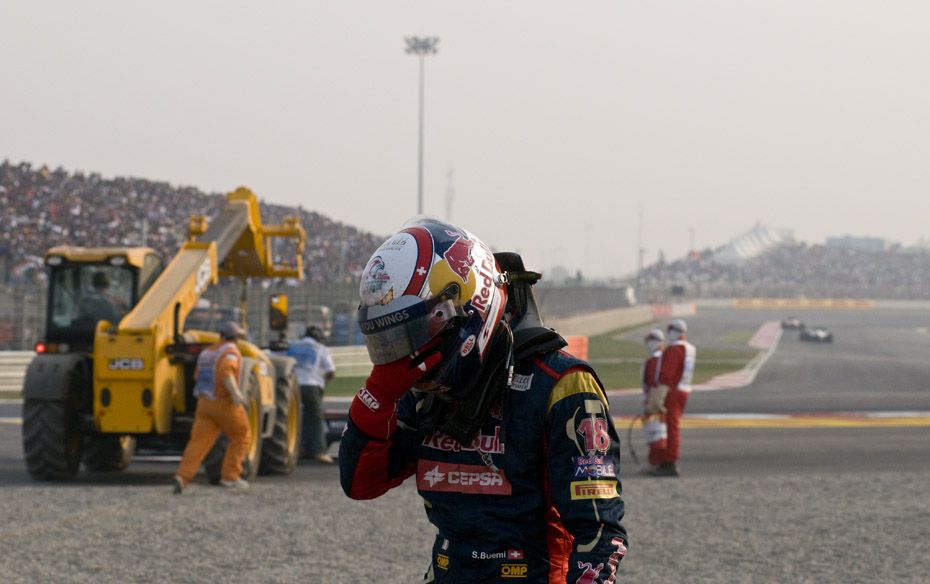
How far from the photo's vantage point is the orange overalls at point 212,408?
35.7ft

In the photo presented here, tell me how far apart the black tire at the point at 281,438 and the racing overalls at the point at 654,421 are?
374cm

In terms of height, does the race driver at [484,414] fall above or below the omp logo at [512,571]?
above

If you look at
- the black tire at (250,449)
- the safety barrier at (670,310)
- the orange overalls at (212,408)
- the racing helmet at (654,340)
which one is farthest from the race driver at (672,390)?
the safety barrier at (670,310)

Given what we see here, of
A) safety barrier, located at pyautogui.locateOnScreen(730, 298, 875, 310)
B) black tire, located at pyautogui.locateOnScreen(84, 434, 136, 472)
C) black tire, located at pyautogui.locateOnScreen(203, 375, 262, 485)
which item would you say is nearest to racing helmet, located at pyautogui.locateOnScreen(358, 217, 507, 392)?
black tire, located at pyautogui.locateOnScreen(203, 375, 262, 485)

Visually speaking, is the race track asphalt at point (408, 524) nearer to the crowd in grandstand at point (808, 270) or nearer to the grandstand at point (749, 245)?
the crowd in grandstand at point (808, 270)

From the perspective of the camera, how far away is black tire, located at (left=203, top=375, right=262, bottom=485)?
38.2 ft

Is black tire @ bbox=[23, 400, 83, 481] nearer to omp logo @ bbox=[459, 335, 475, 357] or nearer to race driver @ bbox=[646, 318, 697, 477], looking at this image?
race driver @ bbox=[646, 318, 697, 477]

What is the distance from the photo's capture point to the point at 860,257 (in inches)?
5561

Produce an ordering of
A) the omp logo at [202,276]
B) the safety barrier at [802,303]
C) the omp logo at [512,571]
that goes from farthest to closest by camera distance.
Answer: the safety barrier at [802,303] < the omp logo at [202,276] < the omp logo at [512,571]

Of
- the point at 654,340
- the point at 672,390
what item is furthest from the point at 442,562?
the point at 654,340

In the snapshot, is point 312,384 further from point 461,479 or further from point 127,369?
point 461,479

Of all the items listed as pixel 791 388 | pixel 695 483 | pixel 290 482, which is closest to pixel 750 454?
pixel 695 483

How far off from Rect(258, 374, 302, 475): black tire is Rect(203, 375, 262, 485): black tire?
1.03 ft

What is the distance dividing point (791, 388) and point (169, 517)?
1974cm
